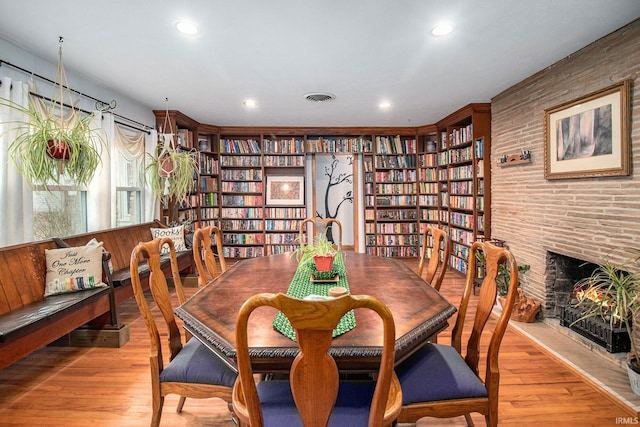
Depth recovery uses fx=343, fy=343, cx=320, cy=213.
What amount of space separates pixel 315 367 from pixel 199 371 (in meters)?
0.80

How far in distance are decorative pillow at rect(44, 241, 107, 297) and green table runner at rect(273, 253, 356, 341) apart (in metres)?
1.81

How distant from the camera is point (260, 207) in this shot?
20.2 feet

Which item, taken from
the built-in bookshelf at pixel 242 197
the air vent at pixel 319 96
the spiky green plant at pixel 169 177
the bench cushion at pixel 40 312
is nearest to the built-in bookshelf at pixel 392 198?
the built-in bookshelf at pixel 242 197

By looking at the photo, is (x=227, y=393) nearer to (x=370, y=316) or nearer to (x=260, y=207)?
(x=370, y=316)

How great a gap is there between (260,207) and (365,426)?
17.3 feet

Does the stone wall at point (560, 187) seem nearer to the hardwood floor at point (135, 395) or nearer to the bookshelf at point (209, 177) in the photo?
the hardwood floor at point (135, 395)

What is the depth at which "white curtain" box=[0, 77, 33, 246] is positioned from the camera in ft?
8.46

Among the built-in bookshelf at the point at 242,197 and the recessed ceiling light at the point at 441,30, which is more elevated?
the recessed ceiling light at the point at 441,30

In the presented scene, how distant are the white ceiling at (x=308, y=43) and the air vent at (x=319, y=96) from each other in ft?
0.31

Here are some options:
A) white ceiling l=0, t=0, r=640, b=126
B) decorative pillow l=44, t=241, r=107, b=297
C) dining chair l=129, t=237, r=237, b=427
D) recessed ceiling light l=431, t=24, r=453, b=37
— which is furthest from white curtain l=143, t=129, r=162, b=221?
recessed ceiling light l=431, t=24, r=453, b=37

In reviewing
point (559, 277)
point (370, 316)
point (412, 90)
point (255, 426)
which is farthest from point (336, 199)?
point (255, 426)

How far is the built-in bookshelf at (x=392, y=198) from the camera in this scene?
6203 mm

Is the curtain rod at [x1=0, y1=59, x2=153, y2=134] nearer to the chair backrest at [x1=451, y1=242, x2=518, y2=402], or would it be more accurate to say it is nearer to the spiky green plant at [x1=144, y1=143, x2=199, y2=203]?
the spiky green plant at [x1=144, y1=143, x2=199, y2=203]

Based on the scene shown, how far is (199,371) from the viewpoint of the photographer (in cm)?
147
